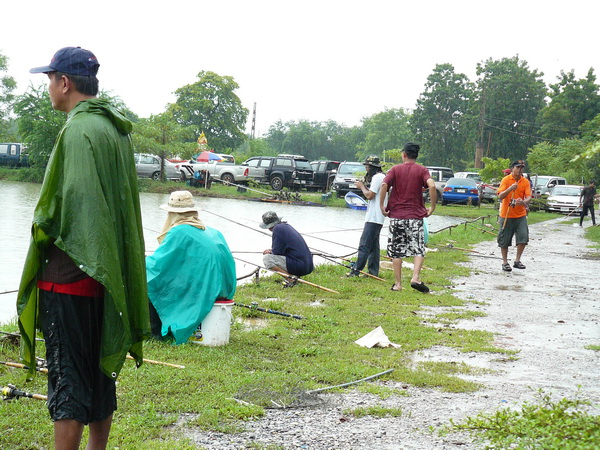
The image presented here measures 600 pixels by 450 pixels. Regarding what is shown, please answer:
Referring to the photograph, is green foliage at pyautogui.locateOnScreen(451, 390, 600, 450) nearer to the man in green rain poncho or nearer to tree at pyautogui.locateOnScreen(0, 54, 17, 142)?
the man in green rain poncho

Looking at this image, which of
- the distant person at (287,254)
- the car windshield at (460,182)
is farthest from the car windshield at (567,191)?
the distant person at (287,254)

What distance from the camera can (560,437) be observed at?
3.40 meters

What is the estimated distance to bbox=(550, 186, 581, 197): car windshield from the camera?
34.7m

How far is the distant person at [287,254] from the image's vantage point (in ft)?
30.1

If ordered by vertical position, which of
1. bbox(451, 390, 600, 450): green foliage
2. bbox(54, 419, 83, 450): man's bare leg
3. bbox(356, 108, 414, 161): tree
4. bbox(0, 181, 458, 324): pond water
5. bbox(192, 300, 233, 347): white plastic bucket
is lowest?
bbox(0, 181, 458, 324): pond water

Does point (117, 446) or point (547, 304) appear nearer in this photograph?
point (117, 446)

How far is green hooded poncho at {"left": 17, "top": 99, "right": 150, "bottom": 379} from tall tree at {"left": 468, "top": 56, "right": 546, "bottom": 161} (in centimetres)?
7219

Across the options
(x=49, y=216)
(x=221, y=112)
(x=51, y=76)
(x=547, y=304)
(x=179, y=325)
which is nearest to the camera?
(x=49, y=216)

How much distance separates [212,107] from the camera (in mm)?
76812

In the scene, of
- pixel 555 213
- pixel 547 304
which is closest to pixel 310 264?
pixel 547 304

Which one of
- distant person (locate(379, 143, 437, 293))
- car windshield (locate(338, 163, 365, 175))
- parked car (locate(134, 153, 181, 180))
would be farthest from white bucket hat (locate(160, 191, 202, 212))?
parked car (locate(134, 153, 181, 180))

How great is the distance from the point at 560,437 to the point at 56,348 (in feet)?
7.64

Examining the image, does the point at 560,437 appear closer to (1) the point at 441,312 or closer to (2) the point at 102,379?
(2) the point at 102,379

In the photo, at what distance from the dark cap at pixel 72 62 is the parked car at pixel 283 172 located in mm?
32590
